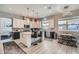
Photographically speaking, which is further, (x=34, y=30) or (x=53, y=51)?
(x=34, y=30)

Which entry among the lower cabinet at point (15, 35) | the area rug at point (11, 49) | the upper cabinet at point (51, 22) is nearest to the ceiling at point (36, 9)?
the upper cabinet at point (51, 22)

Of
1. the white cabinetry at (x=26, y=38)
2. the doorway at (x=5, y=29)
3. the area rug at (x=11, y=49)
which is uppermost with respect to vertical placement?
the doorway at (x=5, y=29)

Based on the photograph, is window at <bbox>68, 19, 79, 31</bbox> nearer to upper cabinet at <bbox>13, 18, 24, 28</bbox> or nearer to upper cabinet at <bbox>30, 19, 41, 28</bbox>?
upper cabinet at <bbox>30, 19, 41, 28</bbox>

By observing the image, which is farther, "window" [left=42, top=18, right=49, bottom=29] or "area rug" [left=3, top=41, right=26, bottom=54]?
"window" [left=42, top=18, right=49, bottom=29]

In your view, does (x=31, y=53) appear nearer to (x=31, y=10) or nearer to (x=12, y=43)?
(x=12, y=43)

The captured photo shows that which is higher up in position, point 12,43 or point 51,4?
point 51,4

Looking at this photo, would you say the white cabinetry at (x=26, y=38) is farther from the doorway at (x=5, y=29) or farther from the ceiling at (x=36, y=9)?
the ceiling at (x=36, y=9)

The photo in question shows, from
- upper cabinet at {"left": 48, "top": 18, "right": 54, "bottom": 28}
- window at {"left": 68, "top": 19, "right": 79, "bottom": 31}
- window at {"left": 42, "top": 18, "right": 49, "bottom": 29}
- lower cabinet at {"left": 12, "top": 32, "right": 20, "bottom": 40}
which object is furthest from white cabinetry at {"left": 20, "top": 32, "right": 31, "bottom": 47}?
window at {"left": 68, "top": 19, "right": 79, "bottom": 31}

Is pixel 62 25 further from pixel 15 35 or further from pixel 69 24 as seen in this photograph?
pixel 15 35

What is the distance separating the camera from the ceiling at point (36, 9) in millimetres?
1816

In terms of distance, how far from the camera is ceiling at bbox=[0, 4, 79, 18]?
1816mm
